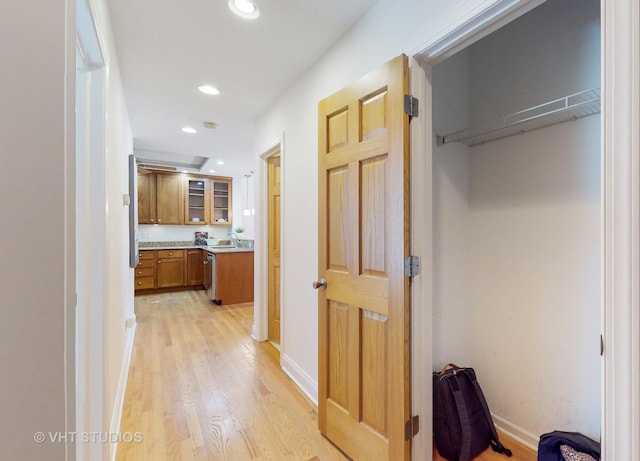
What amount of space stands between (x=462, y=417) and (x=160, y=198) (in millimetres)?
5927

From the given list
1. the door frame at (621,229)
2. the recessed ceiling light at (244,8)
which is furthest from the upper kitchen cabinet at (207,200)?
the door frame at (621,229)

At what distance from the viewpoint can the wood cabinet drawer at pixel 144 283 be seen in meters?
5.12

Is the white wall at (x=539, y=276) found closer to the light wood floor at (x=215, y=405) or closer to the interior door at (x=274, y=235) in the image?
the light wood floor at (x=215, y=405)

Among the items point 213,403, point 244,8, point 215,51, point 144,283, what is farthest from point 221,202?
point 244,8

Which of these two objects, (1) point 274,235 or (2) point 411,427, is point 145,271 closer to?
(1) point 274,235

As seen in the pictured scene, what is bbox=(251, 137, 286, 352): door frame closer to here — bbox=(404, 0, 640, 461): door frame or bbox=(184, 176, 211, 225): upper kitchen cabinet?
bbox=(404, 0, 640, 461): door frame

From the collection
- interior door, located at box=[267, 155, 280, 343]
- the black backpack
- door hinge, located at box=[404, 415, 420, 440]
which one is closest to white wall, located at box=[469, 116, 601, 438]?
the black backpack

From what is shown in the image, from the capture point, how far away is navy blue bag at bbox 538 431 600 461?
126 cm

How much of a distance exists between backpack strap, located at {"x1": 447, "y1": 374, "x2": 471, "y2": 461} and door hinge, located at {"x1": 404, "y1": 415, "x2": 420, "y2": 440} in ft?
1.25

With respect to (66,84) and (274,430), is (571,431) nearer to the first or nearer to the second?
(274,430)

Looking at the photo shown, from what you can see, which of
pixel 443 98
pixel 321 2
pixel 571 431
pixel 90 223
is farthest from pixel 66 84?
pixel 571 431

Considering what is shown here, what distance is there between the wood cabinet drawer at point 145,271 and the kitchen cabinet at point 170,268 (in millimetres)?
83

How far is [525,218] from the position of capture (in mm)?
1655

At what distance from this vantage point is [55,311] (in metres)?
0.56
